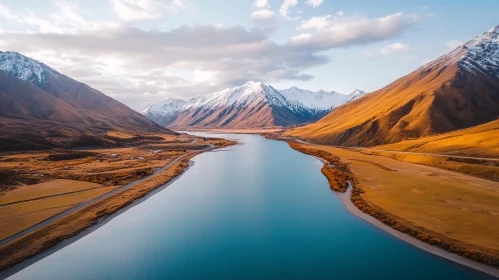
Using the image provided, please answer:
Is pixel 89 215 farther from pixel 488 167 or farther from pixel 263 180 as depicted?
pixel 488 167

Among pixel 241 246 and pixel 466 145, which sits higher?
pixel 466 145

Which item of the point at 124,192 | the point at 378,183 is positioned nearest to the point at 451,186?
the point at 378,183

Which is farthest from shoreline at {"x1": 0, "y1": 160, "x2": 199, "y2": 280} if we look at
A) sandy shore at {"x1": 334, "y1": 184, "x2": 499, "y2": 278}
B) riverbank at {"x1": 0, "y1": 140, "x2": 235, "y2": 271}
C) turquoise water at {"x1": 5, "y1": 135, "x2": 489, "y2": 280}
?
sandy shore at {"x1": 334, "y1": 184, "x2": 499, "y2": 278}

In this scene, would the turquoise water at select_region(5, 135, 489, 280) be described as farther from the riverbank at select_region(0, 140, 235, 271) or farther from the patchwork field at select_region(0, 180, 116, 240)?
the patchwork field at select_region(0, 180, 116, 240)

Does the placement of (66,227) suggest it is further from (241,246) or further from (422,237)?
(422,237)

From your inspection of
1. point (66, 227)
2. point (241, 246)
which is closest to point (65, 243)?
point (66, 227)
